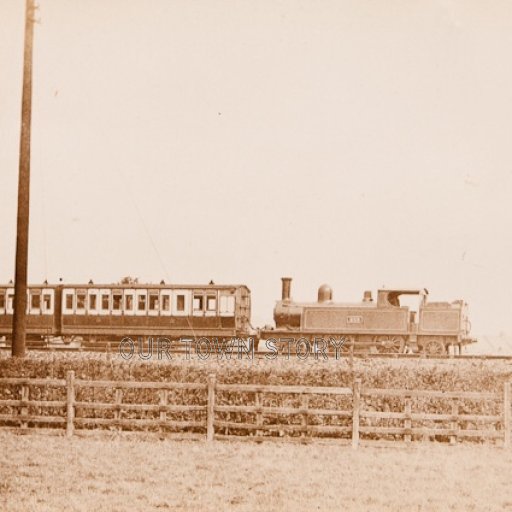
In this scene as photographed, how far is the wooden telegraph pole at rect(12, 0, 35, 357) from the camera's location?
1492 cm

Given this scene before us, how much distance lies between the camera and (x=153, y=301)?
29250 mm

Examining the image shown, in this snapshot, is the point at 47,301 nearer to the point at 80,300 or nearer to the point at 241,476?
the point at 80,300

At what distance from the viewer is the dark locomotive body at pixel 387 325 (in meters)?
27.5

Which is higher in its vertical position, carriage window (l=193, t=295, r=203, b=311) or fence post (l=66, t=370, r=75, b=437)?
carriage window (l=193, t=295, r=203, b=311)

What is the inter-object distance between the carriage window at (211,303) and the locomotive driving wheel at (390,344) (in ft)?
21.5

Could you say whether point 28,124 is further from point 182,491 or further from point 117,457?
point 182,491

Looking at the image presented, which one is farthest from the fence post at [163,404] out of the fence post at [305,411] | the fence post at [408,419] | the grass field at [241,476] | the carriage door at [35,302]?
the carriage door at [35,302]

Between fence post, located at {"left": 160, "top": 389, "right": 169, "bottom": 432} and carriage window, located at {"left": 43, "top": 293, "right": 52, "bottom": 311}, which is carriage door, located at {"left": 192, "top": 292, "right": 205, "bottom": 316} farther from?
fence post, located at {"left": 160, "top": 389, "right": 169, "bottom": 432}

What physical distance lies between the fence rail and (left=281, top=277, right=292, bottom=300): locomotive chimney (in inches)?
712

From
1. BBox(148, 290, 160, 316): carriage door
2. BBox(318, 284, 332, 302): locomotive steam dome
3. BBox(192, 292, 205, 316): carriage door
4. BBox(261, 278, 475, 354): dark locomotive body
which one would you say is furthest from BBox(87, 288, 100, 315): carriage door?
BBox(318, 284, 332, 302): locomotive steam dome

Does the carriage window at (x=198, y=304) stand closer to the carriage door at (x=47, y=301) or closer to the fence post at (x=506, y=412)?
the carriage door at (x=47, y=301)

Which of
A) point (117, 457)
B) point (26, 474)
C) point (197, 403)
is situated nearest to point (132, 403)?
point (197, 403)

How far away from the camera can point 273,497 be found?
8.29 metres

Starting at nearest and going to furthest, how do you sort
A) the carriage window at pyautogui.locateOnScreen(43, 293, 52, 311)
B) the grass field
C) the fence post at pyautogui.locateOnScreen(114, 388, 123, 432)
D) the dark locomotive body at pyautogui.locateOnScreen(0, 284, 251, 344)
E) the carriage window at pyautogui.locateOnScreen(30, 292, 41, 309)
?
the grass field
the fence post at pyautogui.locateOnScreen(114, 388, 123, 432)
the dark locomotive body at pyautogui.locateOnScreen(0, 284, 251, 344)
the carriage window at pyautogui.locateOnScreen(43, 293, 52, 311)
the carriage window at pyautogui.locateOnScreen(30, 292, 41, 309)
